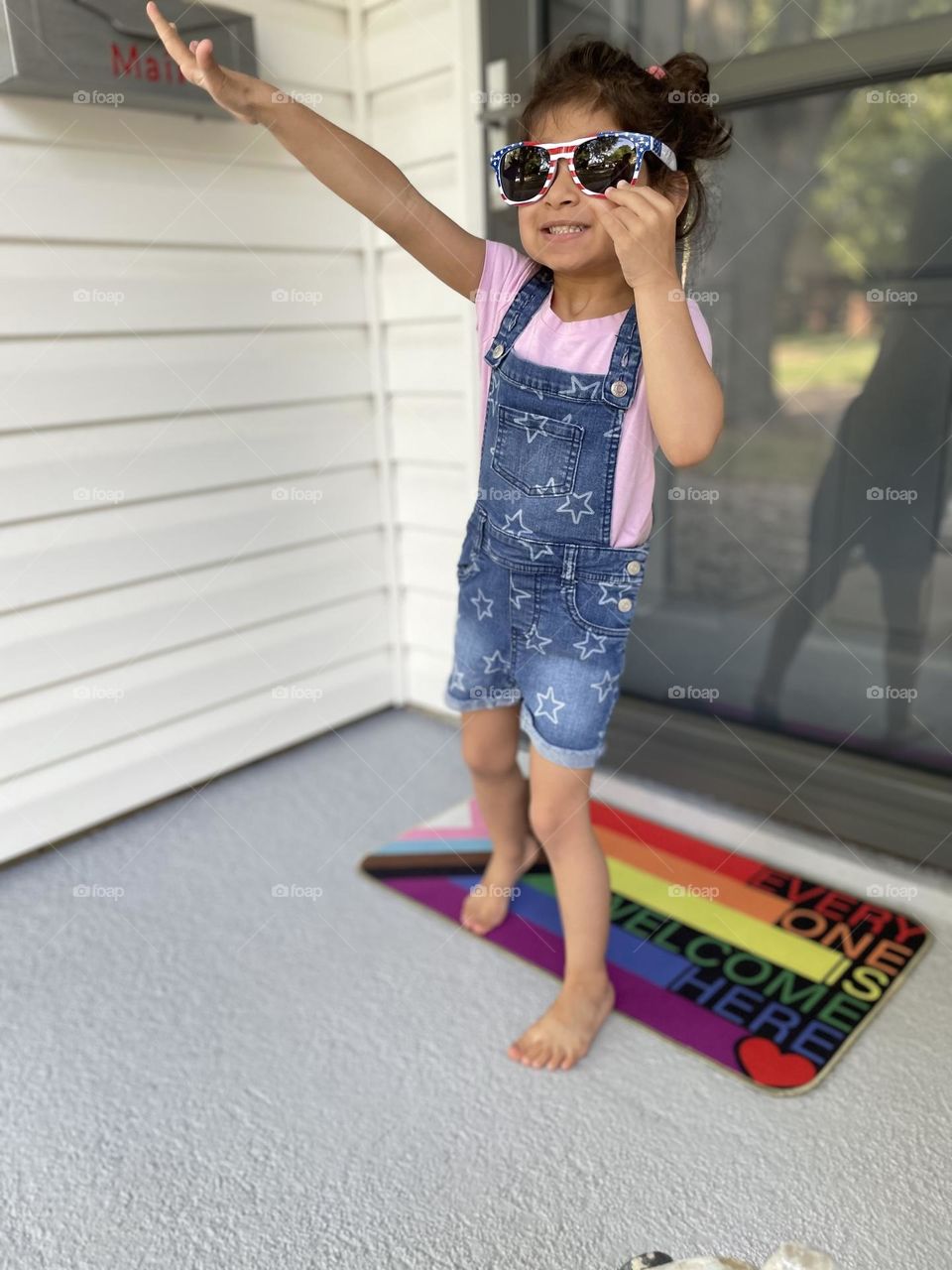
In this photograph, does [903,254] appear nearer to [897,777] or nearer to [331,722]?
[897,777]

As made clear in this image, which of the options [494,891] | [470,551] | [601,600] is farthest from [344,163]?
[494,891]

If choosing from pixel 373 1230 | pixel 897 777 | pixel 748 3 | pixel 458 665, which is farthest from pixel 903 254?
pixel 373 1230

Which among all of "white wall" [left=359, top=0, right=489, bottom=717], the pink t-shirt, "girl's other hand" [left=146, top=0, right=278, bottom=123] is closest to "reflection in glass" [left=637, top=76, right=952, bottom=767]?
"white wall" [left=359, top=0, right=489, bottom=717]

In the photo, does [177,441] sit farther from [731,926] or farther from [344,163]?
[731,926]

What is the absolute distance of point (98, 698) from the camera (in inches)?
75.9

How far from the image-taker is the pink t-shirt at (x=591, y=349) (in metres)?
1.18

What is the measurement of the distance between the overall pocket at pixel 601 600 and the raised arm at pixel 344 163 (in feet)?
1.42

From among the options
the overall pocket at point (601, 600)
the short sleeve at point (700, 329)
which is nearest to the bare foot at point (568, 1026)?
the overall pocket at point (601, 600)

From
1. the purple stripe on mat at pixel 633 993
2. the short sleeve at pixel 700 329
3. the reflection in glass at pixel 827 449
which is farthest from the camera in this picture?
the reflection in glass at pixel 827 449

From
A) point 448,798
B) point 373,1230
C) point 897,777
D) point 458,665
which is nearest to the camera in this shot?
point 373,1230

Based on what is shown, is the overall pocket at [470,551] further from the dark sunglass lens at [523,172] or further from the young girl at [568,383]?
the dark sunglass lens at [523,172]

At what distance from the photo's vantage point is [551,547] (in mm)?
1253

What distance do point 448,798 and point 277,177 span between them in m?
1.38

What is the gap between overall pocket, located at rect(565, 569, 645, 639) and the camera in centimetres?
126
